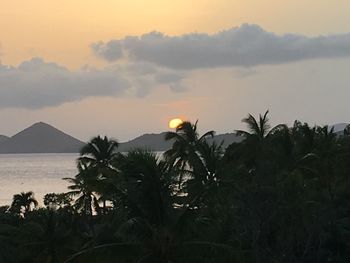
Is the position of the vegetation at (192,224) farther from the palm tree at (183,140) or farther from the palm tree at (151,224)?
the palm tree at (183,140)

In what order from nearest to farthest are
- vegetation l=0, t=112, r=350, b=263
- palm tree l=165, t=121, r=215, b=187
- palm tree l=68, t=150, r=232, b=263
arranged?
palm tree l=68, t=150, r=232, b=263, vegetation l=0, t=112, r=350, b=263, palm tree l=165, t=121, r=215, b=187

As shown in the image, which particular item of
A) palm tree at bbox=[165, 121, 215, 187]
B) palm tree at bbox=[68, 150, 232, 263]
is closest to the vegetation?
palm tree at bbox=[68, 150, 232, 263]

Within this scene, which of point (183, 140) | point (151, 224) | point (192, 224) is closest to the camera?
point (151, 224)

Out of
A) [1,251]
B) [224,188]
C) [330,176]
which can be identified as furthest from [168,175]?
[330,176]

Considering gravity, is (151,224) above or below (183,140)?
below

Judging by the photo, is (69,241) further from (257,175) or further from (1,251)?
(257,175)

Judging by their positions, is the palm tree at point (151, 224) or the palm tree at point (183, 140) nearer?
the palm tree at point (151, 224)

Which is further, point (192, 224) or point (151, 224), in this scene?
point (192, 224)

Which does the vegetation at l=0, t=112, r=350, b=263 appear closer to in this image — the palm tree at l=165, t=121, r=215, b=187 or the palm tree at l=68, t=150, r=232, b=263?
the palm tree at l=68, t=150, r=232, b=263

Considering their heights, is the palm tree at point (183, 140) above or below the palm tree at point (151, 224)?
above

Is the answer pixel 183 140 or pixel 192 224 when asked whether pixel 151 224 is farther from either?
pixel 183 140

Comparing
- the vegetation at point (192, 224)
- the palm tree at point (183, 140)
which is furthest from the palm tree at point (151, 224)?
the palm tree at point (183, 140)

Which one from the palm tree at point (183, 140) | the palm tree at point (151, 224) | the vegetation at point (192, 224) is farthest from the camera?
the palm tree at point (183, 140)

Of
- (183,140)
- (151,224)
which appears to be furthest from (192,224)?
(183,140)
